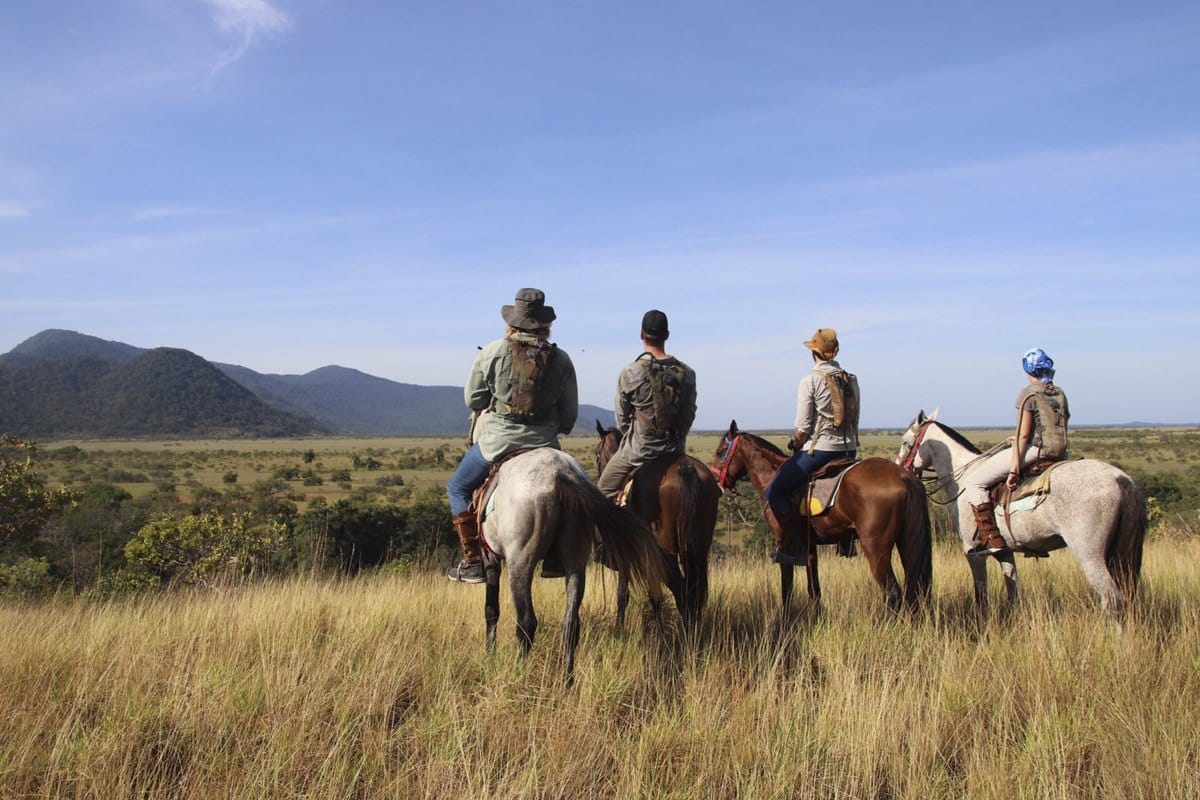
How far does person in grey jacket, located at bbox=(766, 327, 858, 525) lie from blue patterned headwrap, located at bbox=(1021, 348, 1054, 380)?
148 centimetres

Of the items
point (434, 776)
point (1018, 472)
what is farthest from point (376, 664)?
point (1018, 472)

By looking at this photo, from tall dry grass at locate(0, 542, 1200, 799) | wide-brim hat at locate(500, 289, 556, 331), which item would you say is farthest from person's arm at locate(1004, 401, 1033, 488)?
wide-brim hat at locate(500, 289, 556, 331)

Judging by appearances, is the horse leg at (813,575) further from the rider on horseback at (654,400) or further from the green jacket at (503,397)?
the green jacket at (503,397)

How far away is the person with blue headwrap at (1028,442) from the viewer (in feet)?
22.7

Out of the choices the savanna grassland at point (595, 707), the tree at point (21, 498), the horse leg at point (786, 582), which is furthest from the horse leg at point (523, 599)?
the tree at point (21, 498)

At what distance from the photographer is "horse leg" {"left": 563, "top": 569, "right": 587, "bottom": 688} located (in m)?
5.12

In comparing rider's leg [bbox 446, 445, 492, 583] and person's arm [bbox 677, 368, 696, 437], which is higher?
person's arm [bbox 677, 368, 696, 437]

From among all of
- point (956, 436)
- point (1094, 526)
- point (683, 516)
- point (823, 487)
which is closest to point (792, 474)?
point (823, 487)

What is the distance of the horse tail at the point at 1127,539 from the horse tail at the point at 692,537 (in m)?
3.10

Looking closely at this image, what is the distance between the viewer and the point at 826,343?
7465 mm

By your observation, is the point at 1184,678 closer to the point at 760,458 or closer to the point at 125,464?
the point at 760,458

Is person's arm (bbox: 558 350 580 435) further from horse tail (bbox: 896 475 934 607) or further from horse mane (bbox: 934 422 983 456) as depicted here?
horse mane (bbox: 934 422 983 456)

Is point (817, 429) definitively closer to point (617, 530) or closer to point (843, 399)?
point (843, 399)

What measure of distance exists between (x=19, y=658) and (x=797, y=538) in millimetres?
6093
